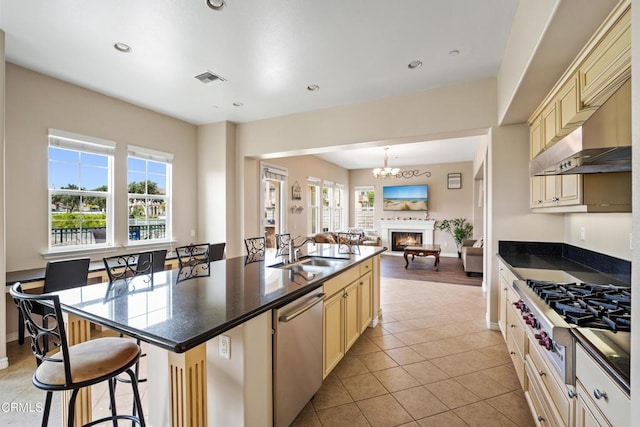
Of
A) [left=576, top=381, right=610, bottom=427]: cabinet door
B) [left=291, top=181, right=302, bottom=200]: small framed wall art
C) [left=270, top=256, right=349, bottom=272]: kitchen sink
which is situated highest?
[left=291, top=181, right=302, bottom=200]: small framed wall art

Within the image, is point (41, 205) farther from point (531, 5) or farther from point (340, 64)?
point (531, 5)

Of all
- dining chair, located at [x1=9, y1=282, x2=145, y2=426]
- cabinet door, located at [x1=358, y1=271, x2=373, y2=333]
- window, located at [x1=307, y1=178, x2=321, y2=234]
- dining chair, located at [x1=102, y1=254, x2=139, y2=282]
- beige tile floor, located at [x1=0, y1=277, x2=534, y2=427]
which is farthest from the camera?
window, located at [x1=307, y1=178, x2=321, y2=234]

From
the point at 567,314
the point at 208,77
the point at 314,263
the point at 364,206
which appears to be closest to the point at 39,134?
the point at 208,77

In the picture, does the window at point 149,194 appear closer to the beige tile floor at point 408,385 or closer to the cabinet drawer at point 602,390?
the beige tile floor at point 408,385

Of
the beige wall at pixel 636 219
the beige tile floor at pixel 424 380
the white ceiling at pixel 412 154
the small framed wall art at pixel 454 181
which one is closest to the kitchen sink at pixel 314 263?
the beige tile floor at pixel 424 380

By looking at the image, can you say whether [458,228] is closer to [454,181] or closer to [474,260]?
[454,181]

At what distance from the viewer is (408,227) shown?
962 cm

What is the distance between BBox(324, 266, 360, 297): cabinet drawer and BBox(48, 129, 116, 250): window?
3.51m

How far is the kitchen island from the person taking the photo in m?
1.24

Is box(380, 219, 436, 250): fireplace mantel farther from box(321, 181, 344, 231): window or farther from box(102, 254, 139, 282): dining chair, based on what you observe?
box(102, 254, 139, 282): dining chair

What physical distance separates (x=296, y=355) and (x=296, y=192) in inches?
222

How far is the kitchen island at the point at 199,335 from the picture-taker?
124 cm

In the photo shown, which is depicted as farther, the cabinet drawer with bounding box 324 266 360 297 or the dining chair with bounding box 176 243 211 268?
the dining chair with bounding box 176 243 211 268

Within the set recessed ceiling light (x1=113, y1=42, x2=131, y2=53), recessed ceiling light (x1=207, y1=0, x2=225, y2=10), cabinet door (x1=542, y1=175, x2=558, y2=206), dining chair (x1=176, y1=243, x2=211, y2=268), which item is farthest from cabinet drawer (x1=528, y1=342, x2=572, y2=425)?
recessed ceiling light (x1=113, y1=42, x2=131, y2=53)
